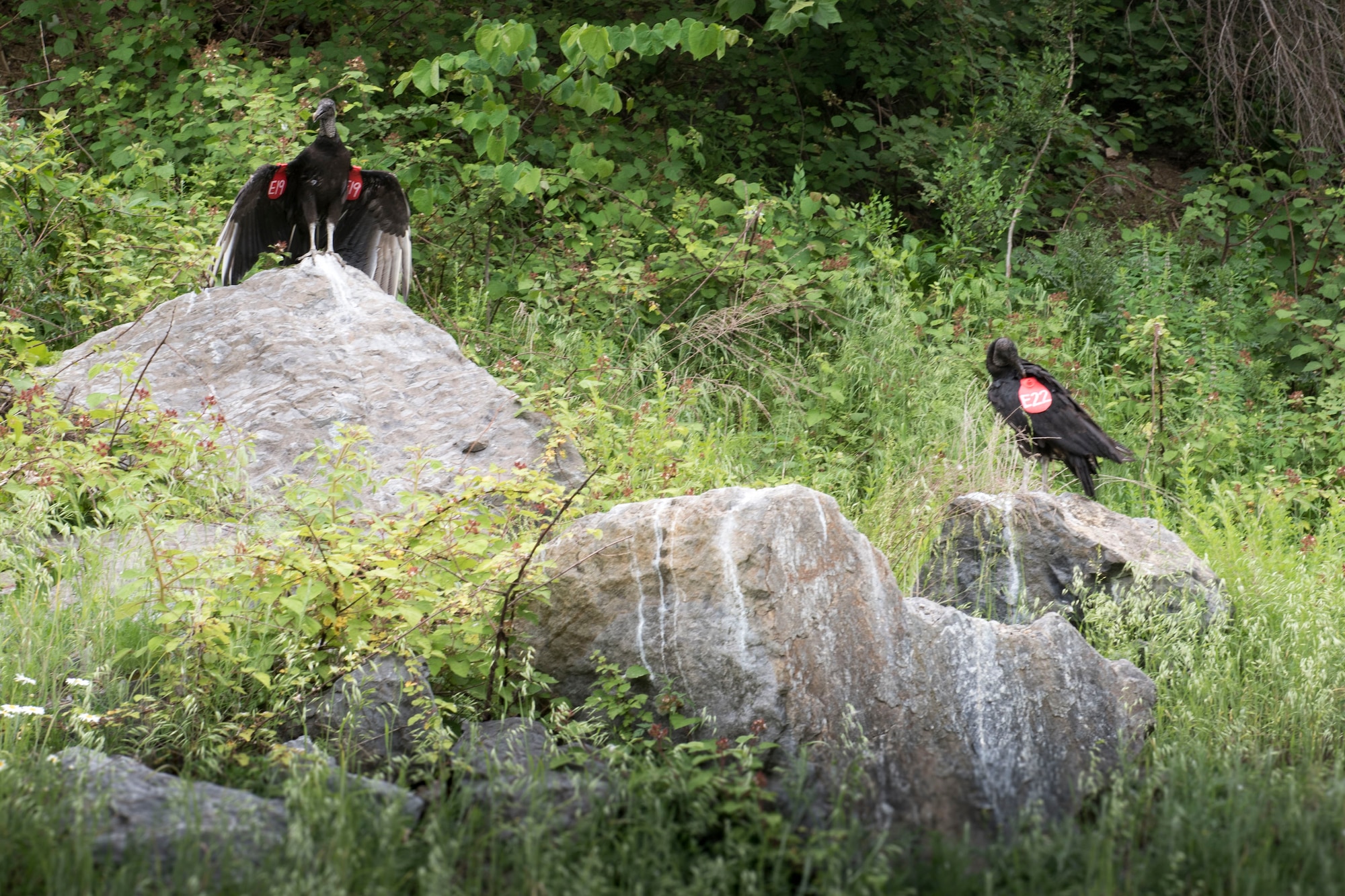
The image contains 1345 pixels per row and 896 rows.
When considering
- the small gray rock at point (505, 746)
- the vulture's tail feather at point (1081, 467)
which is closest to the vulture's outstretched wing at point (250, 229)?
the small gray rock at point (505, 746)

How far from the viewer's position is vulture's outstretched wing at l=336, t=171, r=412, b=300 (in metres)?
6.49

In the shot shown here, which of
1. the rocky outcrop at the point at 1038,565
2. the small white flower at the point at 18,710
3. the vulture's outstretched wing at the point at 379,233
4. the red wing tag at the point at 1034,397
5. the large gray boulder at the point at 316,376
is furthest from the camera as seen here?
the vulture's outstretched wing at the point at 379,233

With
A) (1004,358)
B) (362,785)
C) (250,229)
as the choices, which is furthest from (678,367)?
(362,785)

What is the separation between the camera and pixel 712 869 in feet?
7.69

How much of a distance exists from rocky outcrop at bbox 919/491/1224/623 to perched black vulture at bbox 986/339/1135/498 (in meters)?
0.47

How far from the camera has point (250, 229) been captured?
6281 mm

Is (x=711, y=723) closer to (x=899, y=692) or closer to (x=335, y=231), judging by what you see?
(x=899, y=692)

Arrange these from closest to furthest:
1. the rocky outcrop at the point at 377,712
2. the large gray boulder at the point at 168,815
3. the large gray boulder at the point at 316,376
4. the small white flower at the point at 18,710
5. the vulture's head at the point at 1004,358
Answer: the large gray boulder at the point at 168,815
the small white flower at the point at 18,710
the rocky outcrop at the point at 377,712
the large gray boulder at the point at 316,376
the vulture's head at the point at 1004,358

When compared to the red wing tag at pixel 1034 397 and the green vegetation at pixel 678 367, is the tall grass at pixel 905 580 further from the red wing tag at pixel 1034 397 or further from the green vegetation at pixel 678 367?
the red wing tag at pixel 1034 397

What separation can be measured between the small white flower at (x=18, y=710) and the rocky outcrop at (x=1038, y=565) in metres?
3.01

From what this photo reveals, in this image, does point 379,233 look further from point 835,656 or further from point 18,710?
point 835,656

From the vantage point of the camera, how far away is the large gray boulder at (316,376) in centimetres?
482

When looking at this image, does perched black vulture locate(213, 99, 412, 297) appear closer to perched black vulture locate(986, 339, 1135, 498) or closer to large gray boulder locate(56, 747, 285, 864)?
perched black vulture locate(986, 339, 1135, 498)

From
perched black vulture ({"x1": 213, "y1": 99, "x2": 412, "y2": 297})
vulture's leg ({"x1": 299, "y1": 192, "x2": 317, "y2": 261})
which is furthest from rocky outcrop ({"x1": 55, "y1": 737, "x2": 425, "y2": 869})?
vulture's leg ({"x1": 299, "y1": 192, "x2": 317, "y2": 261})
